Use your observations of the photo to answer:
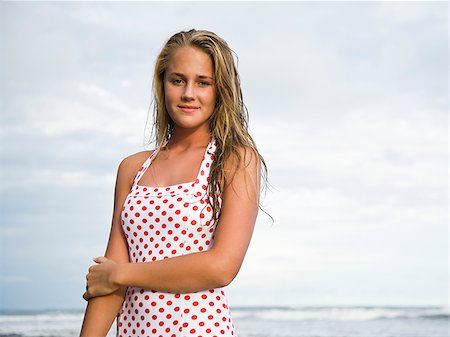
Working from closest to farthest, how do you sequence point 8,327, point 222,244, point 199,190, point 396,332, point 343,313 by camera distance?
point 222,244 < point 199,190 < point 396,332 < point 8,327 < point 343,313

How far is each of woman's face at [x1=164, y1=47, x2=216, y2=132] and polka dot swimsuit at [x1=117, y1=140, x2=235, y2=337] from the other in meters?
0.21

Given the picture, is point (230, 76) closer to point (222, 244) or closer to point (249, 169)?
point (249, 169)

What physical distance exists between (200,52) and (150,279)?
85cm

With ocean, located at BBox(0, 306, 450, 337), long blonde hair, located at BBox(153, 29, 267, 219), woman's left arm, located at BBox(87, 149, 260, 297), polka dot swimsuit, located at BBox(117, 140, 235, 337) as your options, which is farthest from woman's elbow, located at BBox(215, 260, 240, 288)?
ocean, located at BBox(0, 306, 450, 337)

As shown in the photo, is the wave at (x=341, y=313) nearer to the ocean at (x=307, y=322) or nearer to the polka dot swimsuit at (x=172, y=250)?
the ocean at (x=307, y=322)

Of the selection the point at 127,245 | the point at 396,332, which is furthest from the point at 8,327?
the point at 127,245

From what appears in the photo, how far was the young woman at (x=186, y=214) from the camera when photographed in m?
2.58

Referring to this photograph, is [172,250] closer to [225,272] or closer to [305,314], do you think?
[225,272]

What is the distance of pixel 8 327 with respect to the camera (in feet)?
52.0

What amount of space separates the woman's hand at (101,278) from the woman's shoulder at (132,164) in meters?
0.40

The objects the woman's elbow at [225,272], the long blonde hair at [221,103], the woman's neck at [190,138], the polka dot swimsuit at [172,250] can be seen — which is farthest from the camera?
the woman's neck at [190,138]

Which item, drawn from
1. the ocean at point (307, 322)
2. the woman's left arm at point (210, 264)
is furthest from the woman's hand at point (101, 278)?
the ocean at point (307, 322)

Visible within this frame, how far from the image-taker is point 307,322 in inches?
683

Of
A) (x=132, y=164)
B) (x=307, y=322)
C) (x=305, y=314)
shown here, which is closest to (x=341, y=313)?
(x=305, y=314)
